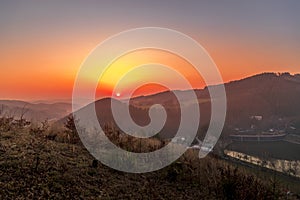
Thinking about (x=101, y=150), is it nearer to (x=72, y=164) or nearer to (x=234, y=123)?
(x=72, y=164)

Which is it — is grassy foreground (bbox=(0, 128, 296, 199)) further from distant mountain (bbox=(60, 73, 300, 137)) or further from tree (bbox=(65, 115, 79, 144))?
distant mountain (bbox=(60, 73, 300, 137))

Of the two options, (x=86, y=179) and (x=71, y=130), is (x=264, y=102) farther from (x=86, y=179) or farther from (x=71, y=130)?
(x=86, y=179)

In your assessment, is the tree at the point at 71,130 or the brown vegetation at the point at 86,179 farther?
the tree at the point at 71,130

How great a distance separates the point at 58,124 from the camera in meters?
8.03

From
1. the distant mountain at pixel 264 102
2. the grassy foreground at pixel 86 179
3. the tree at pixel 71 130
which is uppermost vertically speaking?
the distant mountain at pixel 264 102

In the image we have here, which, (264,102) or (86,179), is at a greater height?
(264,102)

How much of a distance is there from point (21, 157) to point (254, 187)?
12.8 feet

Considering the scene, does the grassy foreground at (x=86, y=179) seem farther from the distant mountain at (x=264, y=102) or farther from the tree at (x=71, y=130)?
the distant mountain at (x=264, y=102)

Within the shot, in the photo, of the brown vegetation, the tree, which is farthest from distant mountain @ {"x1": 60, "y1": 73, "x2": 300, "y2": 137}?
the brown vegetation

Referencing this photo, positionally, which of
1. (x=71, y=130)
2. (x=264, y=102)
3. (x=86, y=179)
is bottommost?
(x=86, y=179)

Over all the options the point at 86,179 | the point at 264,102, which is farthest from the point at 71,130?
the point at 264,102

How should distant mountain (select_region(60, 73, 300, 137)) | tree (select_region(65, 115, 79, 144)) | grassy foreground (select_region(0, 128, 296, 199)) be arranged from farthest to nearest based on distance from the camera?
distant mountain (select_region(60, 73, 300, 137)), tree (select_region(65, 115, 79, 144)), grassy foreground (select_region(0, 128, 296, 199))

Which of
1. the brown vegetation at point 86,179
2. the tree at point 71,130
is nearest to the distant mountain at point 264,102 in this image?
the tree at point 71,130

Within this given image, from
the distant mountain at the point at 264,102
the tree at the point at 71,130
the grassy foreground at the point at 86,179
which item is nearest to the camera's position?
the grassy foreground at the point at 86,179
